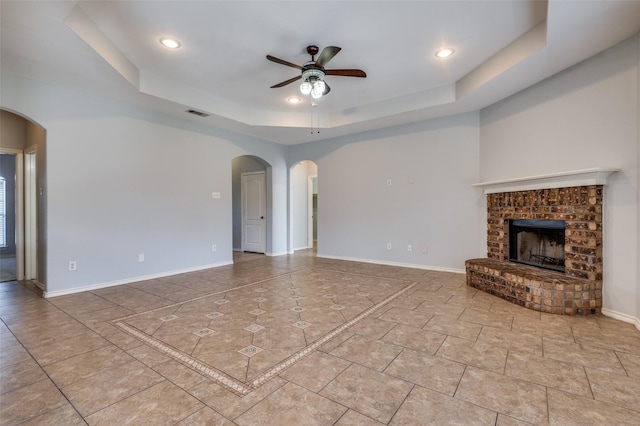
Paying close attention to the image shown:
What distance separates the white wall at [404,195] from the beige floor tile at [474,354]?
112 inches

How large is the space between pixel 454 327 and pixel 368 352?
40.3 inches

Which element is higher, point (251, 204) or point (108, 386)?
point (251, 204)

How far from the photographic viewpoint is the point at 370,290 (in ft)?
13.5

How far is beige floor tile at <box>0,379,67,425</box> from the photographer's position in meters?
1.63

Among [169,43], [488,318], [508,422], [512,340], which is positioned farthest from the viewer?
[169,43]

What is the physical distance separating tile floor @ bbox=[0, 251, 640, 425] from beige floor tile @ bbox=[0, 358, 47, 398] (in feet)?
0.04

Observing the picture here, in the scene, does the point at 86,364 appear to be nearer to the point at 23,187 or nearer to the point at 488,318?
the point at 488,318

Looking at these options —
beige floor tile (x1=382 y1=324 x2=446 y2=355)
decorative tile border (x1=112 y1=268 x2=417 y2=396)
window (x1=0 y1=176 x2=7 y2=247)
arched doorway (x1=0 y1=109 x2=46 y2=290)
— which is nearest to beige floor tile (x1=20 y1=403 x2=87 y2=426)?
decorative tile border (x1=112 y1=268 x2=417 y2=396)

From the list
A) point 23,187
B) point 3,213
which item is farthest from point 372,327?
point 3,213

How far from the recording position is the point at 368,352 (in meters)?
2.33

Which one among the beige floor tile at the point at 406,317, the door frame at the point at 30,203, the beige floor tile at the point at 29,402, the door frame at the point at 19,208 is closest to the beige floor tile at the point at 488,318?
the beige floor tile at the point at 406,317

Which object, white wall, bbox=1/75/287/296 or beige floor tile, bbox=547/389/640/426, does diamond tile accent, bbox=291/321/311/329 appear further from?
white wall, bbox=1/75/287/296

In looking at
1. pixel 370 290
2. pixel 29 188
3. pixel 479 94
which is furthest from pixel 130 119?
pixel 479 94

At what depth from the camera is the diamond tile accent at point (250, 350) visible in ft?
7.54
